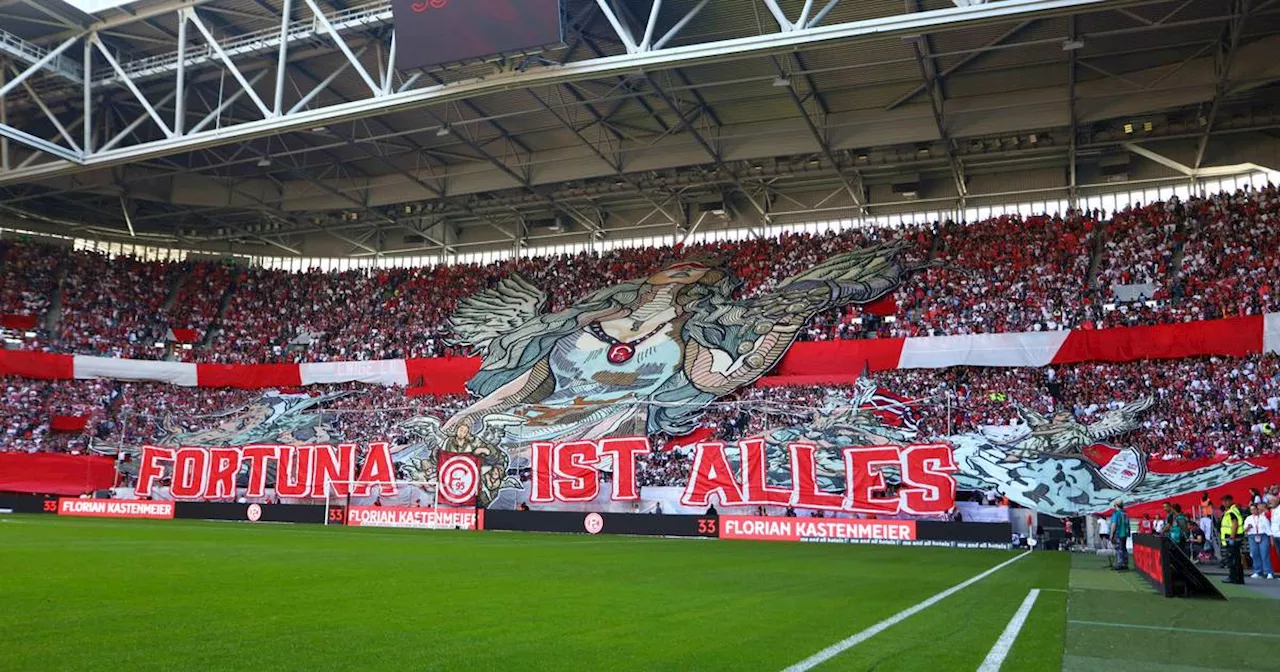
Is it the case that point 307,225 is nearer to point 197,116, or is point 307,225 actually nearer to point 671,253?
point 197,116

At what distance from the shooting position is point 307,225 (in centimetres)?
5638

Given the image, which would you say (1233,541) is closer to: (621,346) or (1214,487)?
(1214,487)

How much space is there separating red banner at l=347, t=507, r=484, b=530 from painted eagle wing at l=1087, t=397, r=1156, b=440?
20.2 meters

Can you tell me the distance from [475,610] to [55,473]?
36.7 metres

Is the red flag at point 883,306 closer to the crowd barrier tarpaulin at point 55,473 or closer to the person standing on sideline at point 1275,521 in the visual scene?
the person standing on sideline at point 1275,521

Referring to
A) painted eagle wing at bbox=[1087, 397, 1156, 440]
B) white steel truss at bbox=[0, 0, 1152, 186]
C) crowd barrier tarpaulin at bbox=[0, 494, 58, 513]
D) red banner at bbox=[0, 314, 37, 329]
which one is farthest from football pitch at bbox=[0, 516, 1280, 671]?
red banner at bbox=[0, 314, 37, 329]

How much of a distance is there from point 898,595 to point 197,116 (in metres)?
41.2

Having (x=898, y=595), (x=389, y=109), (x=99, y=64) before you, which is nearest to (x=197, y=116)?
(x=99, y=64)

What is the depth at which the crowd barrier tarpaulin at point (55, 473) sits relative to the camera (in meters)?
38.4

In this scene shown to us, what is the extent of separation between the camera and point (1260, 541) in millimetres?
18859

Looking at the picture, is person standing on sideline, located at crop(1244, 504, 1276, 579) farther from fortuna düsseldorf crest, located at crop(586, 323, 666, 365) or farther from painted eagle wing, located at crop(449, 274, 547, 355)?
painted eagle wing, located at crop(449, 274, 547, 355)

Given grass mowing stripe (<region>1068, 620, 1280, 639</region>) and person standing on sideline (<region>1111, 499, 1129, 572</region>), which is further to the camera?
person standing on sideline (<region>1111, 499, 1129, 572</region>)

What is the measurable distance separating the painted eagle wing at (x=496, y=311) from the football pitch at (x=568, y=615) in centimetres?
3255

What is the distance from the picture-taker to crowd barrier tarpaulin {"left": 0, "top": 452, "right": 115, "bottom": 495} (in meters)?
38.4
